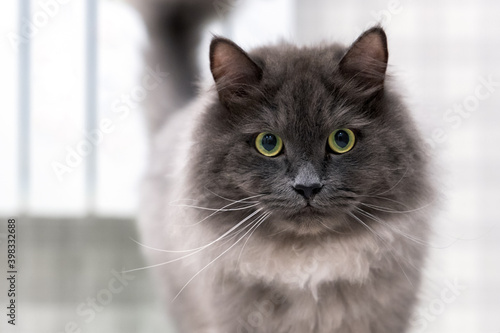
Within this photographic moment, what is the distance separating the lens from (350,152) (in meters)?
1.39

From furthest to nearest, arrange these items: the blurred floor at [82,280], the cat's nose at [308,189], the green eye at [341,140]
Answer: the blurred floor at [82,280]
the green eye at [341,140]
the cat's nose at [308,189]

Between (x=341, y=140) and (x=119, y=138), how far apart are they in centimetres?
111

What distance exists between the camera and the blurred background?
1938 mm

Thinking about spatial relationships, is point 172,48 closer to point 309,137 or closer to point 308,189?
point 309,137

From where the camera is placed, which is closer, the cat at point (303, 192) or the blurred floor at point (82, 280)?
the cat at point (303, 192)

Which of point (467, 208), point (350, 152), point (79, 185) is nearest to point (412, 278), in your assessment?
point (350, 152)

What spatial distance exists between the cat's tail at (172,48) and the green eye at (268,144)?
851 millimetres

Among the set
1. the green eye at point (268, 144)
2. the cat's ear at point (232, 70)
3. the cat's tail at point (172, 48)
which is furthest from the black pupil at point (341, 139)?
the cat's tail at point (172, 48)

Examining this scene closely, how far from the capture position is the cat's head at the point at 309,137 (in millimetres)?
1347

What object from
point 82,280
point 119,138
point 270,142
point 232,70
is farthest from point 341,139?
point 82,280

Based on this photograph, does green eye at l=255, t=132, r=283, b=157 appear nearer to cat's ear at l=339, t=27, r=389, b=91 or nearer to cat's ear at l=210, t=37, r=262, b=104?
cat's ear at l=210, t=37, r=262, b=104

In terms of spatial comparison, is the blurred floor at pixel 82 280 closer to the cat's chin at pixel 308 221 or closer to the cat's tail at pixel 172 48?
the cat's tail at pixel 172 48

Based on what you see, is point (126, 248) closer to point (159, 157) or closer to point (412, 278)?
point (159, 157)

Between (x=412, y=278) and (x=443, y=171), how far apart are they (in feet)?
1.15
